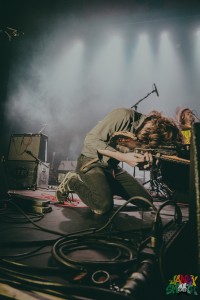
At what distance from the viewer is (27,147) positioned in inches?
241

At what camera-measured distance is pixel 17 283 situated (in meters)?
0.71

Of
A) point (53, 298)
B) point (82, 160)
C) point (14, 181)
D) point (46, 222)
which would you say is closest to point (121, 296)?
point (53, 298)

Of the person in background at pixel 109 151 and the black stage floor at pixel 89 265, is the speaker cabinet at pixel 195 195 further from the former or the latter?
the person in background at pixel 109 151

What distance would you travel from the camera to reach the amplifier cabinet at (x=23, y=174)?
18.4ft

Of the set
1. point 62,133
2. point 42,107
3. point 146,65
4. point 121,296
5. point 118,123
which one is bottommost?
point 121,296

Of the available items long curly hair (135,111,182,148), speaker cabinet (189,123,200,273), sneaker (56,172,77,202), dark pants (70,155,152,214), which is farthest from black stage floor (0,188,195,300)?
sneaker (56,172,77,202)

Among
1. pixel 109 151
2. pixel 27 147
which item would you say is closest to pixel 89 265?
pixel 109 151

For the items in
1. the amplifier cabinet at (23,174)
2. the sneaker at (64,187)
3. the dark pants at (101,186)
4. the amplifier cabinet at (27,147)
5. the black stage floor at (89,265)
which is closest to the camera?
the black stage floor at (89,265)

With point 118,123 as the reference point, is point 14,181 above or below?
below

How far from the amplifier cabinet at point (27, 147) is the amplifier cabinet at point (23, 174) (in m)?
0.19

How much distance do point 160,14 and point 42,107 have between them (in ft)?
17.9

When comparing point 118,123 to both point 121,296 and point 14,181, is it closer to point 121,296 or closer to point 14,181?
point 121,296

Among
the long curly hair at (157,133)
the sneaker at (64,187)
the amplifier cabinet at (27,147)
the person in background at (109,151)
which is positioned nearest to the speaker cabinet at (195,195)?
the person in background at (109,151)

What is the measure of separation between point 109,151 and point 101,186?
0.43m
